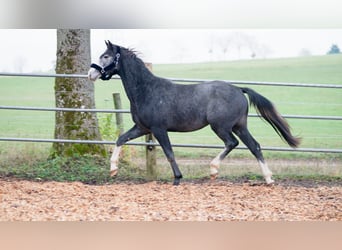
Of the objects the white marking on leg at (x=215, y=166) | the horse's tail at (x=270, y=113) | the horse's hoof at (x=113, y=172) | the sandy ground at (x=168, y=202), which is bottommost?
the sandy ground at (x=168, y=202)

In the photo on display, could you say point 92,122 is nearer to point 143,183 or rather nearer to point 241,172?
point 143,183

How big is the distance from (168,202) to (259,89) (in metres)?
2.42

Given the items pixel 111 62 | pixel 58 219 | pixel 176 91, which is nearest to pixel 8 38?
pixel 111 62

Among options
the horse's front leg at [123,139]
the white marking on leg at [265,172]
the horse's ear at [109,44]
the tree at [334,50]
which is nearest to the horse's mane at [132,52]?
the horse's ear at [109,44]

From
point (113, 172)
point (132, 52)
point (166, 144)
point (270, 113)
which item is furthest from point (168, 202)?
point (132, 52)

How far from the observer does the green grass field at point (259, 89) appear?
732cm

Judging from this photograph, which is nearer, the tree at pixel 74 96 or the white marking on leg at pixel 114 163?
the white marking on leg at pixel 114 163

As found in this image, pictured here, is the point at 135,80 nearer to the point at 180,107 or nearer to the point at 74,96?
the point at 180,107

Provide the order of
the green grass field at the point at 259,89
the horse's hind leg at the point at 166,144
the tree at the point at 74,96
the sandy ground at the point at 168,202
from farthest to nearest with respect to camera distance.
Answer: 1. the green grass field at the point at 259,89
2. the tree at the point at 74,96
3. the horse's hind leg at the point at 166,144
4. the sandy ground at the point at 168,202

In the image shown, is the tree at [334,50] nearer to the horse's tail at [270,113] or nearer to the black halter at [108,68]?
the horse's tail at [270,113]

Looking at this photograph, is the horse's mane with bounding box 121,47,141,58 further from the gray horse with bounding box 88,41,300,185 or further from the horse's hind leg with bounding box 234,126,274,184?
the horse's hind leg with bounding box 234,126,274,184

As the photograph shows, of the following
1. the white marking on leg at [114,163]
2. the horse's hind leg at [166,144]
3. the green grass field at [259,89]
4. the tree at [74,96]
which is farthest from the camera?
the green grass field at [259,89]

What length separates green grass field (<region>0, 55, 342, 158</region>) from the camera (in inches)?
288

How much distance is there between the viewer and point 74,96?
717 centimetres
